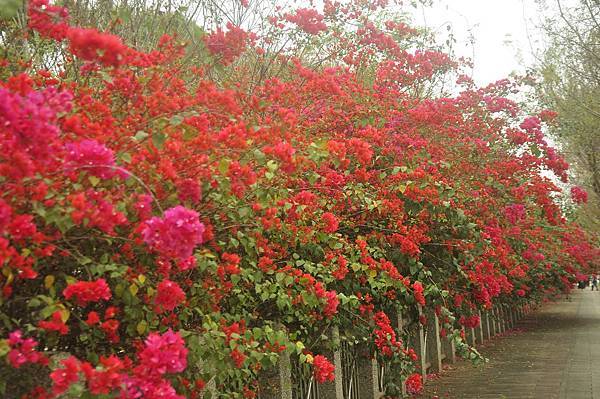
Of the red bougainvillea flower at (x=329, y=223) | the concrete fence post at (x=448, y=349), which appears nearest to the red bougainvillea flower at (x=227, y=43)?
the red bougainvillea flower at (x=329, y=223)

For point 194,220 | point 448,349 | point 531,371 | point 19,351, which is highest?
point 194,220

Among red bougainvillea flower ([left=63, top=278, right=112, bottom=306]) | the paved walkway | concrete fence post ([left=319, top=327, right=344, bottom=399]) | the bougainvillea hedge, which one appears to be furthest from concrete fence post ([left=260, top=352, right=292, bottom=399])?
the paved walkway

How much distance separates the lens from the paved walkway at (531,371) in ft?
37.6

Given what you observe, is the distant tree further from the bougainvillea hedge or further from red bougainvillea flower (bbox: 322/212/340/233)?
red bougainvillea flower (bbox: 322/212/340/233)

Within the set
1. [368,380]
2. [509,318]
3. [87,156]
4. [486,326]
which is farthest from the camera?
[509,318]

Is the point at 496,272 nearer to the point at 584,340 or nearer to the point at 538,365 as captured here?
the point at 538,365

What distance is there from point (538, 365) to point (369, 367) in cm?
694

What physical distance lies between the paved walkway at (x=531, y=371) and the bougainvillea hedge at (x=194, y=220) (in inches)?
92.0

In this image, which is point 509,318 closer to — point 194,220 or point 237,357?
point 237,357

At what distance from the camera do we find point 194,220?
2916 mm

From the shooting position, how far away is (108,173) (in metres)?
3.14

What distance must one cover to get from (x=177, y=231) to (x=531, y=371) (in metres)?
12.6

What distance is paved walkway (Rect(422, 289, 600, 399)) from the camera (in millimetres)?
11461

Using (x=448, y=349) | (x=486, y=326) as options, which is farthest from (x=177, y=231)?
(x=486, y=326)
